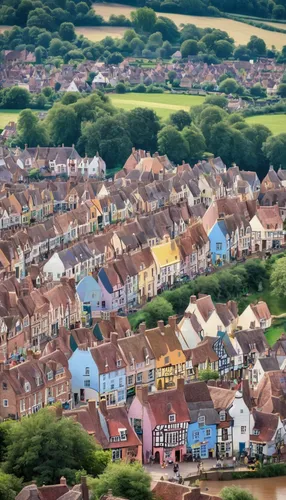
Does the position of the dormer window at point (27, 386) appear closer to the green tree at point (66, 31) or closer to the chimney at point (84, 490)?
the chimney at point (84, 490)

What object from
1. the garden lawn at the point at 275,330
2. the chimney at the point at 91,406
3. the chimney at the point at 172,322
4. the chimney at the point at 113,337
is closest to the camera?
the chimney at the point at 91,406

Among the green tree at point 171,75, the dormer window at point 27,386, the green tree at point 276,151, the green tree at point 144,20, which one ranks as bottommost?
the dormer window at point 27,386

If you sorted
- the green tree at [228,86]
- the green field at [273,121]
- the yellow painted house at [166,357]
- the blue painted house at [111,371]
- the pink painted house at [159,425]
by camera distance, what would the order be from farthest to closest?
1. the green tree at [228,86]
2. the green field at [273,121]
3. the yellow painted house at [166,357]
4. the blue painted house at [111,371]
5. the pink painted house at [159,425]

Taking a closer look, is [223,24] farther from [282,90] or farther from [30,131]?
[30,131]

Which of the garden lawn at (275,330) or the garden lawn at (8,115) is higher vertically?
the garden lawn at (8,115)

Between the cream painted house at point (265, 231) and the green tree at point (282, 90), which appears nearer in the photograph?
the cream painted house at point (265, 231)

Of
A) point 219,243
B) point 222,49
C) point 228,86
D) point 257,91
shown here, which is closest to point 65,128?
point 228,86

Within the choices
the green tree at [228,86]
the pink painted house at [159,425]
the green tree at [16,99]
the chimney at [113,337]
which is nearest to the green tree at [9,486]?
the pink painted house at [159,425]

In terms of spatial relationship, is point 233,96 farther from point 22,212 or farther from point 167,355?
point 167,355
